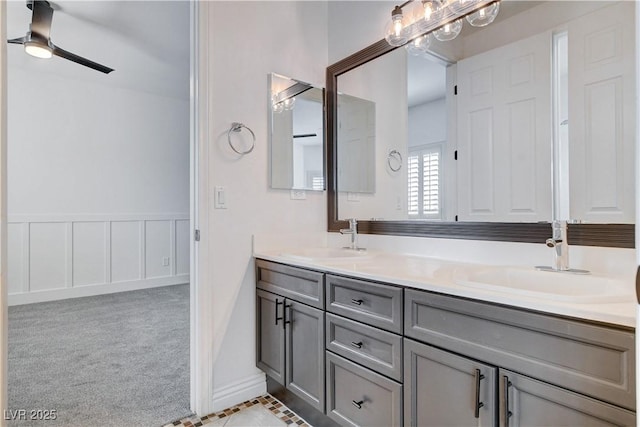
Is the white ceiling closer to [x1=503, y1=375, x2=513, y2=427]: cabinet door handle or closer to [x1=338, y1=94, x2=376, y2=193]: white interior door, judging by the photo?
[x1=338, y1=94, x2=376, y2=193]: white interior door

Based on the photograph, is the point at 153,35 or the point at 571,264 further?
the point at 153,35

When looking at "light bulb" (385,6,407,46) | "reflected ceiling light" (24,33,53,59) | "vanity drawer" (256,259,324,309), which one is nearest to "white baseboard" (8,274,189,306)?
"reflected ceiling light" (24,33,53,59)

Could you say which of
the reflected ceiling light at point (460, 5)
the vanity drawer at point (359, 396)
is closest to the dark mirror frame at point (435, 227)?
the reflected ceiling light at point (460, 5)

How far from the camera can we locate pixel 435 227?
1.76 meters

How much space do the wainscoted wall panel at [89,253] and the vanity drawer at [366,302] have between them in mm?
3915

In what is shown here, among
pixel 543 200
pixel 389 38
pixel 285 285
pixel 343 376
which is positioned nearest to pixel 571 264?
pixel 543 200

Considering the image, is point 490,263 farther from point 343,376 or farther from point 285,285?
point 285,285

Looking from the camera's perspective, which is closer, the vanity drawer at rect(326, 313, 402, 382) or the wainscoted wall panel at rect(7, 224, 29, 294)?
the vanity drawer at rect(326, 313, 402, 382)

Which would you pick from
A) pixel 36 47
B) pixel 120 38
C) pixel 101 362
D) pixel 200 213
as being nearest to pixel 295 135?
pixel 200 213

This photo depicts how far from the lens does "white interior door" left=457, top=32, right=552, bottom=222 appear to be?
1392 millimetres

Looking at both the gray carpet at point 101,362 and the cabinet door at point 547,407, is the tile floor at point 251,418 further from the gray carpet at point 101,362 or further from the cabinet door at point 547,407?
the cabinet door at point 547,407

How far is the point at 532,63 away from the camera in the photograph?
143cm

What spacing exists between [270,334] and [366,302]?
2.46 ft

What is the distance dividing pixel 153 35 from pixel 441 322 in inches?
138
